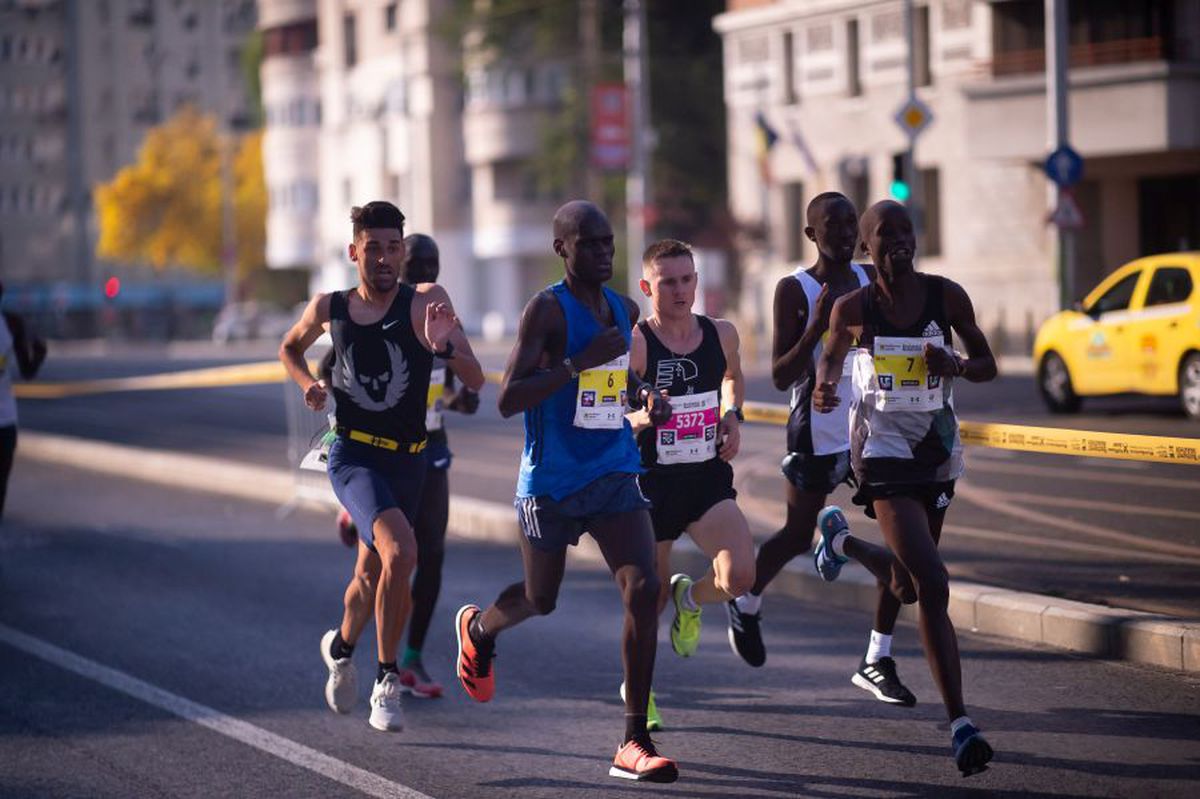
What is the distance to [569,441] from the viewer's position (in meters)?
7.37

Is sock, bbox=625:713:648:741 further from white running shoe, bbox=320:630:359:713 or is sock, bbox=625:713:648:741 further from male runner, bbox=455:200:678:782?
white running shoe, bbox=320:630:359:713

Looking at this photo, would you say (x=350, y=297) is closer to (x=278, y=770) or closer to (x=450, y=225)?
(x=278, y=770)

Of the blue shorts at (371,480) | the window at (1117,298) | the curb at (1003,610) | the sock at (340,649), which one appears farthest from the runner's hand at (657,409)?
the window at (1117,298)

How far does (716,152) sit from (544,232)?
45.6 feet

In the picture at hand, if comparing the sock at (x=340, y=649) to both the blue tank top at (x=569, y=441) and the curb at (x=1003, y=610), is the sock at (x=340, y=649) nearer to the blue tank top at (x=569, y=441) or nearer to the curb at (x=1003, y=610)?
the blue tank top at (x=569, y=441)

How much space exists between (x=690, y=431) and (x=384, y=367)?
123cm

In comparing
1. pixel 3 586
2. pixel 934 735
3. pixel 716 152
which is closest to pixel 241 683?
pixel 934 735

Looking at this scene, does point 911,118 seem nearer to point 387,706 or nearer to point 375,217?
point 375,217

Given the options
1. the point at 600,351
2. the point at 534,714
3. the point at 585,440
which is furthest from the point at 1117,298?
the point at 600,351

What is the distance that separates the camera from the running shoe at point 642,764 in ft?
22.5

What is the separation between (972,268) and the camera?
43.0 meters

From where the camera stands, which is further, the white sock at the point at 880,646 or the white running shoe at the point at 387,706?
the white sock at the point at 880,646

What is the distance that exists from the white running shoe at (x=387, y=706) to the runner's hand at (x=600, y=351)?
164 centimetres

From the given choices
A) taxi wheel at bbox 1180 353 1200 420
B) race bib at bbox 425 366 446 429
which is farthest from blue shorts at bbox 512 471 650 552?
taxi wheel at bbox 1180 353 1200 420
